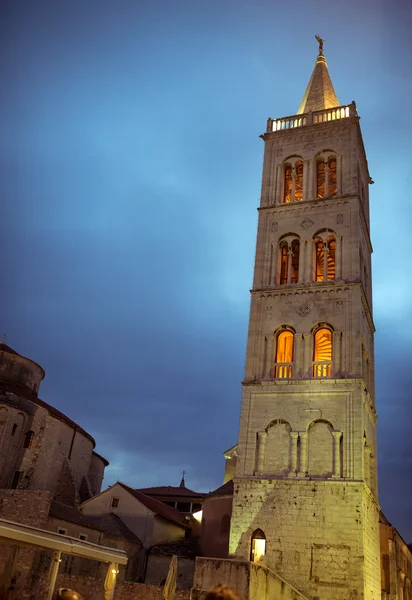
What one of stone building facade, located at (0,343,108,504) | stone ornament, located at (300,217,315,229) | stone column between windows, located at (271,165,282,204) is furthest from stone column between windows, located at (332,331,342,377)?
stone building facade, located at (0,343,108,504)

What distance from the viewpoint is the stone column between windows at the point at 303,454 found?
25.8 m

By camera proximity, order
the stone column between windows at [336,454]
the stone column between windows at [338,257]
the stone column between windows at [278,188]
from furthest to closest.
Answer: the stone column between windows at [278,188]
the stone column between windows at [338,257]
the stone column between windows at [336,454]

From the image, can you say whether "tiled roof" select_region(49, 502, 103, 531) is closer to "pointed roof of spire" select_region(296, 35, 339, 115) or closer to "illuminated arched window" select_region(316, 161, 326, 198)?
"illuminated arched window" select_region(316, 161, 326, 198)

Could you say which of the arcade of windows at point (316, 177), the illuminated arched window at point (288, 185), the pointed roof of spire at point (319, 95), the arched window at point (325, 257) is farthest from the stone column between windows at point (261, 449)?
the pointed roof of spire at point (319, 95)

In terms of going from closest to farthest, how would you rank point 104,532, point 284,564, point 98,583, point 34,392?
point 284,564 → point 98,583 → point 104,532 → point 34,392

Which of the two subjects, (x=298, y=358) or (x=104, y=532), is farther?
(x=104, y=532)

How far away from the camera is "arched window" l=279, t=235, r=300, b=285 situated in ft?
106

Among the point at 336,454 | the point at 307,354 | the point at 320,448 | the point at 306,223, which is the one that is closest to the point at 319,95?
the point at 306,223

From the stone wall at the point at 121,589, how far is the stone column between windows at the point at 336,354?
12158 millimetres

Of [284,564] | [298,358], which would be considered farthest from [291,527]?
[298,358]

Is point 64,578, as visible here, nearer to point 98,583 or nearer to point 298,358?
point 98,583

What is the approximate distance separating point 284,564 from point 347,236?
17.4 metres

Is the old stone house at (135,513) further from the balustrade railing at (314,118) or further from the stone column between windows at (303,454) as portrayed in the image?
the balustrade railing at (314,118)

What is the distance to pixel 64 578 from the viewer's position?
83.8 ft
